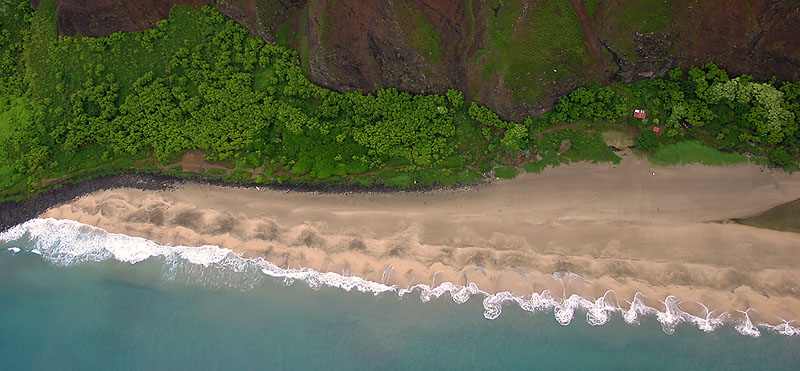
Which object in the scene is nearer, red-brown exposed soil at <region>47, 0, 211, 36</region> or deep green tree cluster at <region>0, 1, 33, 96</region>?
red-brown exposed soil at <region>47, 0, 211, 36</region>

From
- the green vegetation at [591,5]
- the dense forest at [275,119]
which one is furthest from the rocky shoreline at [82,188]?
the green vegetation at [591,5]

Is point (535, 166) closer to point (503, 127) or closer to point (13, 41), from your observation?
point (503, 127)

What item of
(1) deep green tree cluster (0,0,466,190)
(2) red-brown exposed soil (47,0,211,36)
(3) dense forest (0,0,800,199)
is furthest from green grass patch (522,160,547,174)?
(2) red-brown exposed soil (47,0,211,36)

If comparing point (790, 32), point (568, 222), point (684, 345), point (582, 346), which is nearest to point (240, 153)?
point (568, 222)

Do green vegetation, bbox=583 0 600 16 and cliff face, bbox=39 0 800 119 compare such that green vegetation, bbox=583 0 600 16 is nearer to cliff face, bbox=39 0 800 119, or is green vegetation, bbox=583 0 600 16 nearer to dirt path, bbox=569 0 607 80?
cliff face, bbox=39 0 800 119

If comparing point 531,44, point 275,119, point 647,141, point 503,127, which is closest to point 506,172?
point 503,127

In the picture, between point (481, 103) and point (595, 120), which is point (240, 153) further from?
point (595, 120)
